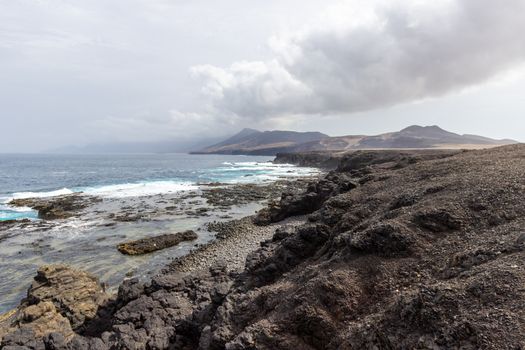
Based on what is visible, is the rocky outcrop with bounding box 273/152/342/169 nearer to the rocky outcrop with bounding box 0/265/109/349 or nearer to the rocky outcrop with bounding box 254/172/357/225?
the rocky outcrop with bounding box 254/172/357/225

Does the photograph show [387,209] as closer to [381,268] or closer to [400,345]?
[381,268]

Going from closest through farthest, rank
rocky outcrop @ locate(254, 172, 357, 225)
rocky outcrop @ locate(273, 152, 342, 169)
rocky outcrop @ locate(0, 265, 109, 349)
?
1. rocky outcrop @ locate(0, 265, 109, 349)
2. rocky outcrop @ locate(254, 172, 357, 225)
3. rocky outcrop @ locate(273, 152, 342, 169)

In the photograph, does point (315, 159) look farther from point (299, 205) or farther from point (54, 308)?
point (54, 308)

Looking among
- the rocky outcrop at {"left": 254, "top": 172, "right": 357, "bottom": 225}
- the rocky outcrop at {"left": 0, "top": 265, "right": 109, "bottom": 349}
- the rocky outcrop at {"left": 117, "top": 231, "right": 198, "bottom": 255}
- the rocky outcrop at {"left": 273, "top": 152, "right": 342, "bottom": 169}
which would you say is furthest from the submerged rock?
the rocky outcrop at {"left": 273, "top": 152, "right": 342, "bottom": 169}

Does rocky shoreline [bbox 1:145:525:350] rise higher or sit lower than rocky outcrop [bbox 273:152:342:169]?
higher

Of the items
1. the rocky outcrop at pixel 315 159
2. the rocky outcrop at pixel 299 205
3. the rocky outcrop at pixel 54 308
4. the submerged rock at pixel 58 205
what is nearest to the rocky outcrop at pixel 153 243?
the rocky outcrop at pixel 54 308

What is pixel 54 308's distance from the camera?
15906mm

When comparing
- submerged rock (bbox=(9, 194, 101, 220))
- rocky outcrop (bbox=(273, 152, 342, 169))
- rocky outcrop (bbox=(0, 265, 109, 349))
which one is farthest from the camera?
rocky outcrop (bbox=(273, 152, 342, 169))

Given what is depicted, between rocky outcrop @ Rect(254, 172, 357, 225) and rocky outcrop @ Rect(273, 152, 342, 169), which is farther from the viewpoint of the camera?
rocky outcrop @ Rect(273, 152, 342, 169)

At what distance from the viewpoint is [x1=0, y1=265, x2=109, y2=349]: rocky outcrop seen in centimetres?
1350

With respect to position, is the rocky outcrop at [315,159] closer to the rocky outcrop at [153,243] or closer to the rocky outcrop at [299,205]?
the rocky outcrop at [299,205]

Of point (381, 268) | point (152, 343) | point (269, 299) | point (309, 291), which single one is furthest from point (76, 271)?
point (381, 268)

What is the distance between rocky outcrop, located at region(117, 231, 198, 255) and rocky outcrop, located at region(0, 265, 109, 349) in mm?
7132

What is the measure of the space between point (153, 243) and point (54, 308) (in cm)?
1209
